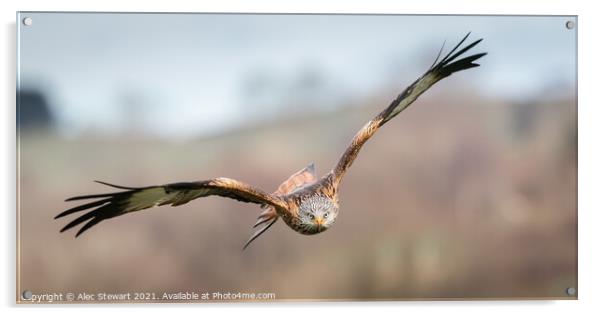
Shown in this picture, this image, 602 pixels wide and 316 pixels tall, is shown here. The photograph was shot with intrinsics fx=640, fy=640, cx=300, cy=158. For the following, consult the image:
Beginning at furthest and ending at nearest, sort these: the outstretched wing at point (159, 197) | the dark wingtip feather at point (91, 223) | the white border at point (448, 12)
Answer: the white border at point (448, 12)
the dark wingtip feather at point (91, 223)
the outstretched wing at point (159, 197)

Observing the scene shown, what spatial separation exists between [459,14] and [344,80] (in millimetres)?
396

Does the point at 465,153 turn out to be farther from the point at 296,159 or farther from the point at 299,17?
the point at 299,17

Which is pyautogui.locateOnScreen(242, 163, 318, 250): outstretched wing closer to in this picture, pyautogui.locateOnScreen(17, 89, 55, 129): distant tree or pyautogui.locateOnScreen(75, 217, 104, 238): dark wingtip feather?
pyautogui.locateOnScreen(75, 217, 104, 238): dark wingtip feather

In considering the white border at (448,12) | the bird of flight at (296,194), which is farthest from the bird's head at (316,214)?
the white border at (448,12)

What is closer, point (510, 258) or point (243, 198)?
point (243, 198)

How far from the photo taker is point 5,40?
6.16ft

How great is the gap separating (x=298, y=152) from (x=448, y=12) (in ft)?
2.01

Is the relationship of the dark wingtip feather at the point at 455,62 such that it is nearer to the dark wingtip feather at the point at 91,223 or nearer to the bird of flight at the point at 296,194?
the bird of flight at the point at 296,194

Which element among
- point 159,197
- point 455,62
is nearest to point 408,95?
point 455,62

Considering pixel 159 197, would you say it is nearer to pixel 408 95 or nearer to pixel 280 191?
pixel 280 191

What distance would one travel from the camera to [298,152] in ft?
6.22

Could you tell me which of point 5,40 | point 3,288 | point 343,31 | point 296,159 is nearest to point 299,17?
point 343,31

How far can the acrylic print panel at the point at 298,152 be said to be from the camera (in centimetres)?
186

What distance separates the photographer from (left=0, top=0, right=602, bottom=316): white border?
1.87 m
